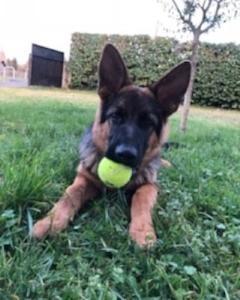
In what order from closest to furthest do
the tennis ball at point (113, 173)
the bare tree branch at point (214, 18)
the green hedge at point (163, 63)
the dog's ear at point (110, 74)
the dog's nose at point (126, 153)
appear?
the dog's nose at point (126, 153), the tennis ball at point (113, 173), the dog's ear at point (110, 74), the bare tree branch at point (214, 18), the green hedge at point (163, 63)

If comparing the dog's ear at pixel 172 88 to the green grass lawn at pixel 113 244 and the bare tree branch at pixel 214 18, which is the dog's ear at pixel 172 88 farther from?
the bare tree branch at pixel 214 18

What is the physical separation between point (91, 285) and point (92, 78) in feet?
55.3

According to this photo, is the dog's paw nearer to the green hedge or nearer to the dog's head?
the dog's head

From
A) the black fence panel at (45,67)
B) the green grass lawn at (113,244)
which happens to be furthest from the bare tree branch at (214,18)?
the black fence panel at (45,67)

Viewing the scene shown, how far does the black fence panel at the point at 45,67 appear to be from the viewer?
60.0 feet

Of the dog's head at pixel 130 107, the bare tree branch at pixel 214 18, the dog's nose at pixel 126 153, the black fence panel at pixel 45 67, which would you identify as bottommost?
the black fence panel at pixel 45 67

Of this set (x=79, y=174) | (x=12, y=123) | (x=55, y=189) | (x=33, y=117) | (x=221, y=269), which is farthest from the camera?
(x=33, y=117)

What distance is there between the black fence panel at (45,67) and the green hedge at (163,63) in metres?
1.21

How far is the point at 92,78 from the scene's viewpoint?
722 inches

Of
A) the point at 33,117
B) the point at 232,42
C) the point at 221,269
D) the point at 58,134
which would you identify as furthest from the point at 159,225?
the point at 232,42

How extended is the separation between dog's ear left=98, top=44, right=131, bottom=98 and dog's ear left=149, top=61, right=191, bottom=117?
0.24 meters

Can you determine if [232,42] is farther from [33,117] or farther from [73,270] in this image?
[73,270]

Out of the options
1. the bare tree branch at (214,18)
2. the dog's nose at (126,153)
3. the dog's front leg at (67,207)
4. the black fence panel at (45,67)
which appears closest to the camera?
the dog's front leg at (67,207)

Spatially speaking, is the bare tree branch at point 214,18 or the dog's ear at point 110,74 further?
the bare tree branch at point 214,18
